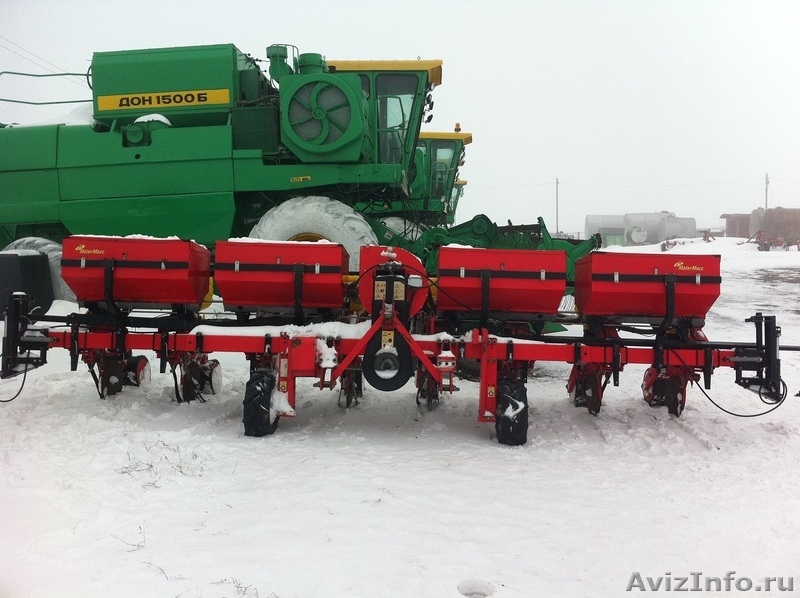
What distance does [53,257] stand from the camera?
7.81 meters

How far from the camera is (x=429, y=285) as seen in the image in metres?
4.93

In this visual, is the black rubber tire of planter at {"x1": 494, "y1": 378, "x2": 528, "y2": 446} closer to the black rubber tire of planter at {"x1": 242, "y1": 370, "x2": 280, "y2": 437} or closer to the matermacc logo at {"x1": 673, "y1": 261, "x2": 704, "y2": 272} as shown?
the matermacc logo at {"x1": 673, "y1": 261, "x2": 704, "y2": 272}

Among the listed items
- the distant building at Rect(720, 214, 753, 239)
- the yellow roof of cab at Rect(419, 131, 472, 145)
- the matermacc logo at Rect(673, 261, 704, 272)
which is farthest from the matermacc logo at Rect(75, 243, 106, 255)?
the distant building at Rect(720, 214, 753, 239)

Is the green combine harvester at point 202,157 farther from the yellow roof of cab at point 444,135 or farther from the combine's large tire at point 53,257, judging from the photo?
the yellow roof of cab at point 444,135

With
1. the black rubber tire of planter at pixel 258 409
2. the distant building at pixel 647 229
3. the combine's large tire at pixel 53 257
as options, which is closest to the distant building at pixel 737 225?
the distant building at pixel 647 229

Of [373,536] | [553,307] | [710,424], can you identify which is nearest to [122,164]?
[553,307]

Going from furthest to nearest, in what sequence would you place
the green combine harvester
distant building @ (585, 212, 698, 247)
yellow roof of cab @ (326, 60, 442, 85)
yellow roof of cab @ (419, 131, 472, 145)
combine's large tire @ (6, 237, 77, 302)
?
distant building @ (585, 212, 698, 247), yellow roof of cab @ (419, 131, 472, 145), yellow roof of cab @ (326, 60, 442, 85), combine's large tire @ (6, 237, 77, 302), the green combine harvester

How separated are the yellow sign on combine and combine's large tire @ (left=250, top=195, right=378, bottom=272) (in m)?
1.89

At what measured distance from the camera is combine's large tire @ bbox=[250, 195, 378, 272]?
7215mm

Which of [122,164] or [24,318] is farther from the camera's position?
[122,164]

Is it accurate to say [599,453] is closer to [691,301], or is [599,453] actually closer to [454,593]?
[691,301]

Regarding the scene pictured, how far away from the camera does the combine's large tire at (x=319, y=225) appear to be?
23.7 feet

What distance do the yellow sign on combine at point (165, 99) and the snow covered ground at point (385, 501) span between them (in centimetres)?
409

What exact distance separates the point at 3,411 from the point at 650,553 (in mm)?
4827
